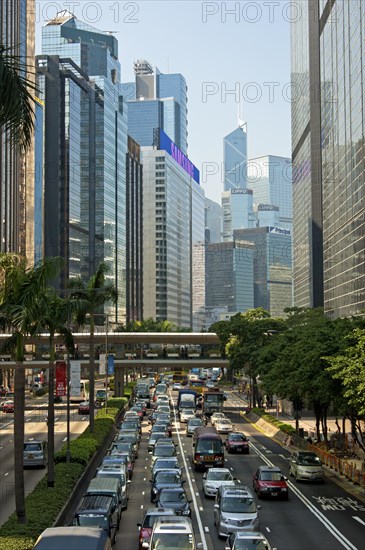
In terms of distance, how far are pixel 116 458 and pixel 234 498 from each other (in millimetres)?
12994

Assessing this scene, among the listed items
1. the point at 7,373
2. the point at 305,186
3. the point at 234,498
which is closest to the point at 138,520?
the point at 234,498

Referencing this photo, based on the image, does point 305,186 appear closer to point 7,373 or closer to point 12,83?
point 7,373

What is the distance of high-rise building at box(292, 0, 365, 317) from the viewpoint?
3738 inches

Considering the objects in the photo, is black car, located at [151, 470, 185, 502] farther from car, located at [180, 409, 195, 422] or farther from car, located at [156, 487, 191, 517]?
car, located at [180, 409, 195, 422]

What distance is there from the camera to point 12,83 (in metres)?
15.5

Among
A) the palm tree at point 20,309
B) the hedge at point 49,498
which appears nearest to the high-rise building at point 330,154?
the hedge at point 49,498

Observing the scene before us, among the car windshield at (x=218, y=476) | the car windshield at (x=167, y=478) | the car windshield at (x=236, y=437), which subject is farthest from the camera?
the car windshield at (x=236, y=437)

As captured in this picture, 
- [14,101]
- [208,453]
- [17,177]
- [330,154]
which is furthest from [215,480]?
[17,177]

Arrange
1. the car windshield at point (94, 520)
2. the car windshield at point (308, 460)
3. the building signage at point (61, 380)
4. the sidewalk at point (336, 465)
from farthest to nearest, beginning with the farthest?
the building signage at point (61, 380) → the car windshield at point (308, 460) → the sidewalk at point (336, 465) → the car windshield at point (94, 520)

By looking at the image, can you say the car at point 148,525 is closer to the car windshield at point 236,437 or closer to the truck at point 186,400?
the car windshield at point 236,437

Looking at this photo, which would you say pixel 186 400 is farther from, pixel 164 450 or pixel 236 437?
pixel 164 450

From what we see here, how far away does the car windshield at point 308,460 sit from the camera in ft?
143

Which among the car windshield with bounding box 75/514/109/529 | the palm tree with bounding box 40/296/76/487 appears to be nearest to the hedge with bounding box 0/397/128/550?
the car windshield with bounding box 75/514/109/529

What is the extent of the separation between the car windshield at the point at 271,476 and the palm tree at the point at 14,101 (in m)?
25.4
